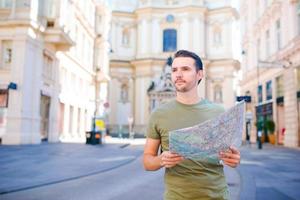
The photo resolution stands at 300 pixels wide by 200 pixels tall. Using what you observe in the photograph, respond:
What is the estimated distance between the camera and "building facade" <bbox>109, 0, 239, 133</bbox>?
164ft

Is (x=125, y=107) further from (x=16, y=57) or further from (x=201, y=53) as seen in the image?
(x=16, y=57)

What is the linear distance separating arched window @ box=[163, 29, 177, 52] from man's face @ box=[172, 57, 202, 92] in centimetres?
5025

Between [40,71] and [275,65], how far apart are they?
1710 cm

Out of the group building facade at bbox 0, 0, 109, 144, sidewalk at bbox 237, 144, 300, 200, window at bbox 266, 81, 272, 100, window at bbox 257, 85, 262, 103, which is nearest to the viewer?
sidewalk at bbox 237, 144, 300, 200

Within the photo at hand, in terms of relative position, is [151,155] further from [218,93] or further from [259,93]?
[218,93]

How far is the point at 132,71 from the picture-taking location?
5241cm

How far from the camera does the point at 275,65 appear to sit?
25766 millimetres

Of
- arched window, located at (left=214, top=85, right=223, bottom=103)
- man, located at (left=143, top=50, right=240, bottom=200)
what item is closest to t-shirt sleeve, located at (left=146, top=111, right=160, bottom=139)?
man, located at (left=143, top=50, right=240, bottom=200)

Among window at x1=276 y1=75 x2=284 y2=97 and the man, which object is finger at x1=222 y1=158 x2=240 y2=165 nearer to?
the man

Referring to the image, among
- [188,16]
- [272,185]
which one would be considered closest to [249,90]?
[188,16]

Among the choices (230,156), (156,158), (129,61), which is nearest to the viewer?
(230,156)

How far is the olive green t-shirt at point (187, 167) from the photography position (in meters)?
2.16

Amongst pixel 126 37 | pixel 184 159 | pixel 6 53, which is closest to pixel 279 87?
pixel 6 53

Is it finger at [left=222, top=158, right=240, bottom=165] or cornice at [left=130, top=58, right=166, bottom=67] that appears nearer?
finger at [left=222, top=158, right=240, bottom=165]
